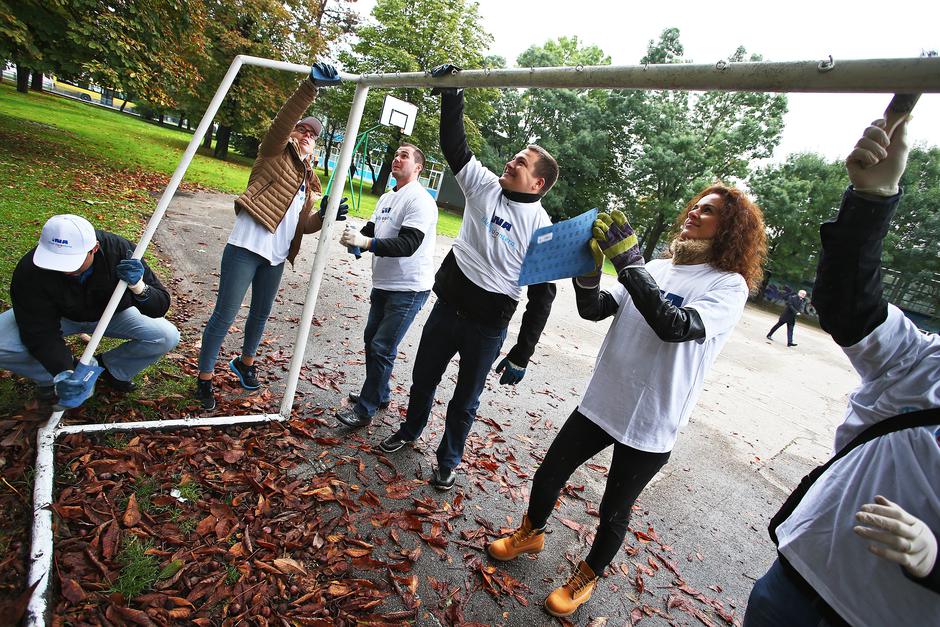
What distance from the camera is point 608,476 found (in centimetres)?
238

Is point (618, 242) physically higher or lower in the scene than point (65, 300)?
higher

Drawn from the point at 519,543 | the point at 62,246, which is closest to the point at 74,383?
the point at 62,246

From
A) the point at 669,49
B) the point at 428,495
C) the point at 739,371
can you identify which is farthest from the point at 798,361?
the point at 669,49

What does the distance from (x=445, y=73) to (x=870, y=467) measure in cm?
258

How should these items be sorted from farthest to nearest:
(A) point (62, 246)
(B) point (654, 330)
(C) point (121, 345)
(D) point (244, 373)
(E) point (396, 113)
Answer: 1. (E) point (396, 113)
2. (D) point (244, 373)
3. (C) point (121, 345)
4. (A) point (62, 246)
5. (B) point (654, 330)

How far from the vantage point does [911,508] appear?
1.34m

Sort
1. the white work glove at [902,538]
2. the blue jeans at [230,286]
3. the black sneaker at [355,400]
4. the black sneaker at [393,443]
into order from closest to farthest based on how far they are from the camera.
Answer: the white work glove at [902,538]
the blue jeans at [230,286]
the black sneaker at [393,443]
the black sneaker at [355,400]

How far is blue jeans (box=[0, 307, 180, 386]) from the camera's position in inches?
109

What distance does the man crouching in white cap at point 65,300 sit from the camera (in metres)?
2.60

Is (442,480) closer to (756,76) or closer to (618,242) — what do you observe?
(618,242)

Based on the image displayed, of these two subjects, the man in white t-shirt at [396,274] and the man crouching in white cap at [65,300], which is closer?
the man crouching in white cap at [65,300]

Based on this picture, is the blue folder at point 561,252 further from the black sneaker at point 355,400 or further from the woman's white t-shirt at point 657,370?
the black sneaker at point 355,400

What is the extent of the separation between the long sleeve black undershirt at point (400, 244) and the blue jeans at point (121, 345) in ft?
5.40

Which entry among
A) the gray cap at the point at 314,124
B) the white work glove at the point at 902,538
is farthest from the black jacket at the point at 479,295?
the white work glove at the point at 902,538
